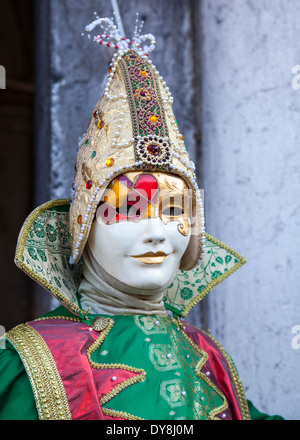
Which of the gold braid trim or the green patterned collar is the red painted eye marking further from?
the gold braid trim

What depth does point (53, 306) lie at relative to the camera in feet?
9.91

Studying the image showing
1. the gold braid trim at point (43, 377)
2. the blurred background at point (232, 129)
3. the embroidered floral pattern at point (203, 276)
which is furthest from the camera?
the blurred background at point (232, 129)

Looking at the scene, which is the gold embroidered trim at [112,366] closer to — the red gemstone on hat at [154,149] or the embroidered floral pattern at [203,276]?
the embroidered floral pattern at [203,276]

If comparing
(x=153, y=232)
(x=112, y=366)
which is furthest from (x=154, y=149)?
(x=112, y=366)

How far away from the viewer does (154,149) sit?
2.28 m

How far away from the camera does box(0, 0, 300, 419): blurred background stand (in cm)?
307

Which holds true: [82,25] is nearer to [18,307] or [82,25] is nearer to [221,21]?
[221,21]

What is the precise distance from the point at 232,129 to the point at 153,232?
1.15 m

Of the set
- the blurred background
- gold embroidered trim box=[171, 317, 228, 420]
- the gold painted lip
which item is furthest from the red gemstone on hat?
the blurred background

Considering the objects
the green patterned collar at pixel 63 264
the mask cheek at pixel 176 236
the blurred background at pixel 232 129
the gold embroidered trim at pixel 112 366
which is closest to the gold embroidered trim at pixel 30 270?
the green patterned collar at pixel 63 264

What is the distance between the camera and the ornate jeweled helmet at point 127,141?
2270mm

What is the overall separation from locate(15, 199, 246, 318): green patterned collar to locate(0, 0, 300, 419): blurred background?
0.54 metres

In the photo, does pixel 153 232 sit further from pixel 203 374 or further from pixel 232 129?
pixel 232 129

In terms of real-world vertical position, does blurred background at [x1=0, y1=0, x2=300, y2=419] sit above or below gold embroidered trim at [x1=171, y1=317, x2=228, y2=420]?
above
